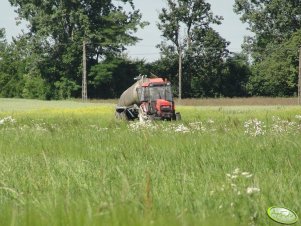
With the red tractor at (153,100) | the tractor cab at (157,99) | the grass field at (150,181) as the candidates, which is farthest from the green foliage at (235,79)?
the grass field at (150,181)

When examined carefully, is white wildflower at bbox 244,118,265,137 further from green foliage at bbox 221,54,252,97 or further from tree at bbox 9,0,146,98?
green foliage at bbox 221,54,252,97

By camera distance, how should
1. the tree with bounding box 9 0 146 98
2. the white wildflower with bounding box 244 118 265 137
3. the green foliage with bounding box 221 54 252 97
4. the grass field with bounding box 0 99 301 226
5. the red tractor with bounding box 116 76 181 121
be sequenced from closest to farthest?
the grass field with bounding box 0 99 301 226 < the white wildflower with bounding box 244 118 265 137 < the red tractor with bounding box 116 76 181 121 < the tree with bounding box 9 0 146 98 < the green foliage with bounding box 221 54 252 97

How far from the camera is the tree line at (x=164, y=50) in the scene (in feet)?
210

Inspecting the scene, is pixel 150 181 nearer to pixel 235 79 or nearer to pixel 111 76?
pixel 111 76

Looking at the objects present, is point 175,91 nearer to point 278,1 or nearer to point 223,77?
point 223,77

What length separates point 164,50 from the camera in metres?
70.8

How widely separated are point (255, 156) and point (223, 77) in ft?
216

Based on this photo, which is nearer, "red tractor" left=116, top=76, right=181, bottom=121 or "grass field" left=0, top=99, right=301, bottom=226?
"grass field" left=0, top=99, right=301, bottom=226

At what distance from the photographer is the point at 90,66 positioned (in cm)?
6500

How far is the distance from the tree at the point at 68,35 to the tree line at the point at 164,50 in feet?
0.36

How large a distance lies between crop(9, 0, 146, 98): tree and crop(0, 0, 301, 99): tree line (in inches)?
4.4

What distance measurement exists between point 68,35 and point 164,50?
497 inches

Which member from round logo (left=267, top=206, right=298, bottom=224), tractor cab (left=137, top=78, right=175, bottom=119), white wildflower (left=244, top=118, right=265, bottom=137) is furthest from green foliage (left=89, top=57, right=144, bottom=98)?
round logo (left=267, top=206, right=298, bottom=224)

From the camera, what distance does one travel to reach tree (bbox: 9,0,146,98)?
63.5 metres
